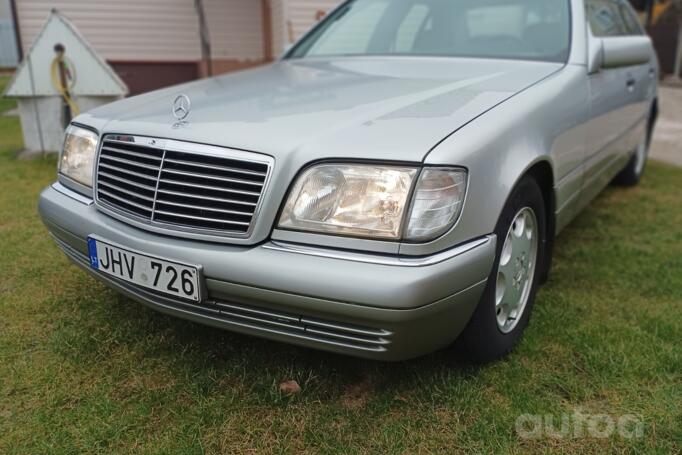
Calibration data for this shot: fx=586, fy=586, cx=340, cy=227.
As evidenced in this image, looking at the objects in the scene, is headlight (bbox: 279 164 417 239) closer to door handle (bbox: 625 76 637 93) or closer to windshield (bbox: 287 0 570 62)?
windshield (bbox: 287 0 570 62)

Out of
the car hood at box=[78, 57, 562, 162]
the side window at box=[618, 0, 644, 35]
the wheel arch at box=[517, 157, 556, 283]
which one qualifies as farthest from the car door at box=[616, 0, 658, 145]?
the wheel arch at box=[517, 157, 556, 283]

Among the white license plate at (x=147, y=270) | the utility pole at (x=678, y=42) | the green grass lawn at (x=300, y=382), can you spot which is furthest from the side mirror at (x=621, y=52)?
the utility pole at (x=678, y=42)

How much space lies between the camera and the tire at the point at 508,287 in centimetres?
193

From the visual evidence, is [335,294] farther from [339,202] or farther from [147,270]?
[147,270]

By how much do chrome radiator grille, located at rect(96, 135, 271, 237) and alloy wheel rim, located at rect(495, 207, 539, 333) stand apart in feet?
2.88

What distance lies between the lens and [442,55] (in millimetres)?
2918

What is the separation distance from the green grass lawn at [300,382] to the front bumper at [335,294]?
0.97 feet

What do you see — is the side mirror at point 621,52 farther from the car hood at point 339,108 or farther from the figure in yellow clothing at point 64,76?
the figure in yellow clothing at point 64,76

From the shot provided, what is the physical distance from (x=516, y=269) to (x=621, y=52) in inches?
56.0

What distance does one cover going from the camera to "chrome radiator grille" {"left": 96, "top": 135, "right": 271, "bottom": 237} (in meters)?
1.73

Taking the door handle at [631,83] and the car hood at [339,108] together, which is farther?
the door handle at [631,83]

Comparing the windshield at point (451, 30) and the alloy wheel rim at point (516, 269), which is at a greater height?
the windshield at point (451, 30)

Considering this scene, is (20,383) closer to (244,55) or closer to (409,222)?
(409,222)

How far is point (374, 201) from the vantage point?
5.45 feet
